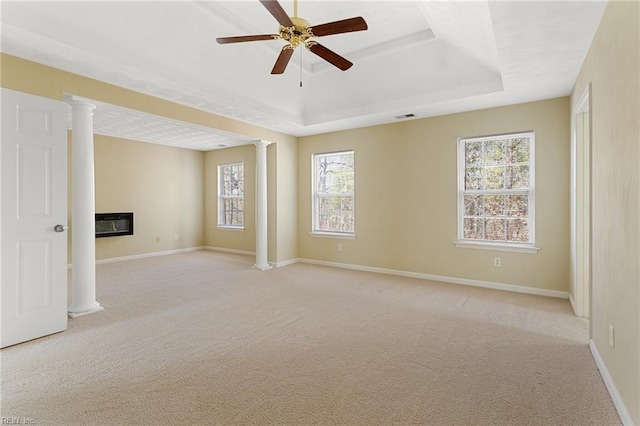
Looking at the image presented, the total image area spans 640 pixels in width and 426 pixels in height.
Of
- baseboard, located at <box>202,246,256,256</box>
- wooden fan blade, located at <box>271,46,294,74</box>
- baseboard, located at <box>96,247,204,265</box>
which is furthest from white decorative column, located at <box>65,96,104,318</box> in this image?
baseboard, located at <box>202,246,256,256</box>

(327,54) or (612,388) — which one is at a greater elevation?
(327,54)

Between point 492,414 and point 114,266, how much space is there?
6.52 meters

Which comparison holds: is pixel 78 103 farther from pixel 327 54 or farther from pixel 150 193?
pixel 150 193

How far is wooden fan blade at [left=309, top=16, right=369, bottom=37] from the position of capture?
2.23 meters

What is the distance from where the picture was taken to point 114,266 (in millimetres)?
6219

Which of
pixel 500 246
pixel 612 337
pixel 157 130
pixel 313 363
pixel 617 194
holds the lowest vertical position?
pixel 313 363

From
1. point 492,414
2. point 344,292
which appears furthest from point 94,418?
point 344,292

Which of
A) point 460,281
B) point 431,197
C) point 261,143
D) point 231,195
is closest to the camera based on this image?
point 460,281

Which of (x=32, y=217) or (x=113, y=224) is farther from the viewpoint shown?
(x=113, y=224)

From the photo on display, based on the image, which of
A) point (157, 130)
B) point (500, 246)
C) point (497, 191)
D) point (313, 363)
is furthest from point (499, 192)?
point (157, 130)

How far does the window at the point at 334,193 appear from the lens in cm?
609

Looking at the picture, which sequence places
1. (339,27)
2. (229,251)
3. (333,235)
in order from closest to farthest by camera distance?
(339,27) < (333,235) < (229,251)

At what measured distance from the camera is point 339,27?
2291mm

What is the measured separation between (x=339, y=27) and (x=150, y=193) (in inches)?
256
